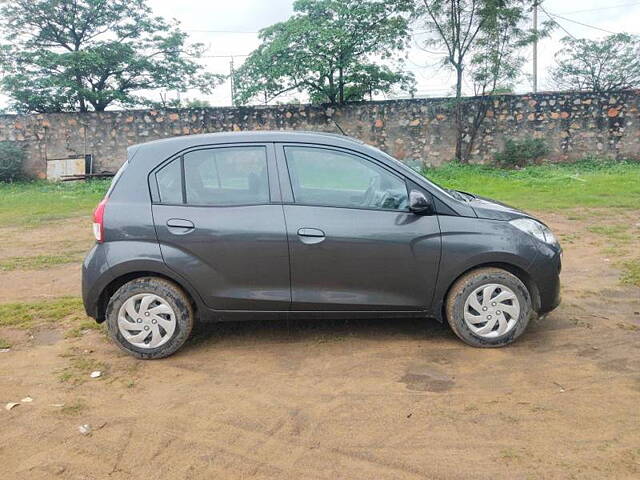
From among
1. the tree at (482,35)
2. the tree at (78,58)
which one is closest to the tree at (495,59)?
the tree at (482,35)

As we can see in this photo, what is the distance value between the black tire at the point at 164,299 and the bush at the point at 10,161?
15.4m

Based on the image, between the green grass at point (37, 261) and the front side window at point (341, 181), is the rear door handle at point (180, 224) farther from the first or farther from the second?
the green grass at point (37, 261)

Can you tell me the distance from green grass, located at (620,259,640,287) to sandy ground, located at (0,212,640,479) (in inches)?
36.7

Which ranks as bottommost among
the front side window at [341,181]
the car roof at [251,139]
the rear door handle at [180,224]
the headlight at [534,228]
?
the headlight at [534,228]

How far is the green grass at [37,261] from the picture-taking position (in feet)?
22.9

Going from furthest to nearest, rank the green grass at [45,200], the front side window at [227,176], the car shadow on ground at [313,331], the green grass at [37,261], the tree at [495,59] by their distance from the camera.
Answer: the tree at [495,59]
the green grass at [45,200]
the green grass at [37,261]
the car shadow on ground at [313,331]
the front side window at [227,176]

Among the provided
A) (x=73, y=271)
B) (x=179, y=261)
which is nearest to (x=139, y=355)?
(x=179, y=261)

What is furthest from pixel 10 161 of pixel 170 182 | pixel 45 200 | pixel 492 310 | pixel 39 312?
pixel 492 310

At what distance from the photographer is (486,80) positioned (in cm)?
1614

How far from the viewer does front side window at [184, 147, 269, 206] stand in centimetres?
396

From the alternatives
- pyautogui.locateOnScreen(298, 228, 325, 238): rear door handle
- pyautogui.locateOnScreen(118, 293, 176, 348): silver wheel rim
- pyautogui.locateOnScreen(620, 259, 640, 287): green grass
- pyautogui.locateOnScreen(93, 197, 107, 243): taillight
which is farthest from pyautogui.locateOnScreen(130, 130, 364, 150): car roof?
pyautogui.locateOnScreen(620, 259, 640, 287): green grass

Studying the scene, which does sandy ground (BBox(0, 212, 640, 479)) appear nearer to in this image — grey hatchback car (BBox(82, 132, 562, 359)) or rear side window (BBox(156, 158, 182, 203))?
grey hatchback car (BBox(82, 132, 562, 359))

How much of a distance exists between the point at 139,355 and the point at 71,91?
1707 centimetres

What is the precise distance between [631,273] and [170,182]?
4923mm
